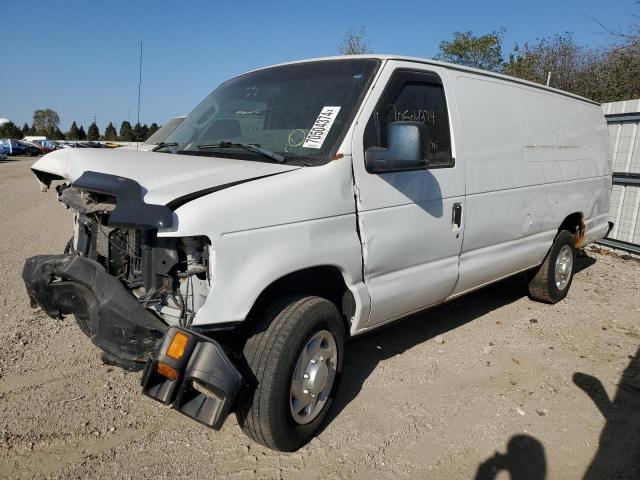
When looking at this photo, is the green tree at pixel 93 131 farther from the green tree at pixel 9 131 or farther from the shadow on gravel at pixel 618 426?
the shadow on gravel at pixel 618 426

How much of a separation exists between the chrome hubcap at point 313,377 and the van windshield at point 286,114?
3.51 feet

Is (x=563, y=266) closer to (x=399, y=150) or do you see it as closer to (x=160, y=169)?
(x=399, y=150)

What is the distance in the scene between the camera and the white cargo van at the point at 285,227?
246 cm

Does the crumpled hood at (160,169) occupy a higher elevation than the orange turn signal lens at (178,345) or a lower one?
higher

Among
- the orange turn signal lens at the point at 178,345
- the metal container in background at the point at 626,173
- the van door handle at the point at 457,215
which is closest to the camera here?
the orange turn signal lens at the point at 178,345

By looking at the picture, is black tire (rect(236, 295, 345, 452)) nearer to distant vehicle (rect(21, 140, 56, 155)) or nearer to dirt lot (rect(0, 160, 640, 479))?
dirt lot (rect(0, 160, 640, 479))

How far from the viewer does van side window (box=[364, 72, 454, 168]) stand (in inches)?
128

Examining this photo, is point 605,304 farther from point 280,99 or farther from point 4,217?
point 4,217

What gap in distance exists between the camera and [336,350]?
10.4ft

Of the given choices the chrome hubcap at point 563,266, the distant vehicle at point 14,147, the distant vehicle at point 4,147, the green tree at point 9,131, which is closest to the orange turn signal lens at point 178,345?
the chrome hubcap at point 563,266

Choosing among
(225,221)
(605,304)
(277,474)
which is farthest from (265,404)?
(605,304)

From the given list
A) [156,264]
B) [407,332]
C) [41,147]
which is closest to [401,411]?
[407,332]

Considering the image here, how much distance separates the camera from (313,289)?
320 cm

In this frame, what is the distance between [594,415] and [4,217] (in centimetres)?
1088
